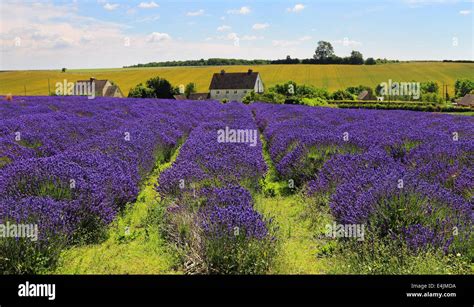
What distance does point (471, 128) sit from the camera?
1003 centimetres

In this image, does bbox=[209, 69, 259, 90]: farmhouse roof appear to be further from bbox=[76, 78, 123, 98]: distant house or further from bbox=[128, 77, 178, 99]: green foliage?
bbox=[76, 78, 123, 98]: distant house

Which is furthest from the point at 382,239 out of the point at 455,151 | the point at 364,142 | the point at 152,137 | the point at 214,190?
the point at 152,137

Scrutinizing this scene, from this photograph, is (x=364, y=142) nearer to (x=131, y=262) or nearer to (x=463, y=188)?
(x=463, y=188)

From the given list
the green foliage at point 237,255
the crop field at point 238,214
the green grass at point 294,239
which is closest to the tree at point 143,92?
the crop field at point 238,214

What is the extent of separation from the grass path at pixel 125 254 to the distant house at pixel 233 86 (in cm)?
5749

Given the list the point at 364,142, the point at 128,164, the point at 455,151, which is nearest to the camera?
the point at 455,151

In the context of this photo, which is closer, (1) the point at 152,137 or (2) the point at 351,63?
(1) the point at 152,137

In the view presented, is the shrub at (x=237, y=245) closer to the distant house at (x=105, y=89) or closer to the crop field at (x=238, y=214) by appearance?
the crop field at (x=238, y=214)

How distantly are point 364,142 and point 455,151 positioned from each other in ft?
5.57

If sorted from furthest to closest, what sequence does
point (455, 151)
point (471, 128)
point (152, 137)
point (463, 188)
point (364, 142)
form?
point (471, 128) → point (152, 137) → point (364, 142) → point (455, 151) → point (463, 188)

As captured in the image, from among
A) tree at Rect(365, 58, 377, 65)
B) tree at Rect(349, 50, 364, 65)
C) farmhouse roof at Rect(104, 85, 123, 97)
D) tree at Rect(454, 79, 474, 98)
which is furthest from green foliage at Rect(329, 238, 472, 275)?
tree at Rect(365, 58, 377, 65)

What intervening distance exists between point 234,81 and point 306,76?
1843 centimetres

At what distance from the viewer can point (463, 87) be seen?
218ft

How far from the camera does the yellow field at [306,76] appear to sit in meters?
68.1
